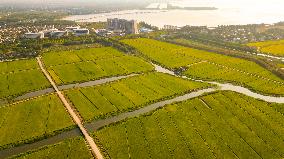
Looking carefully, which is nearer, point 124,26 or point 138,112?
point 138,112

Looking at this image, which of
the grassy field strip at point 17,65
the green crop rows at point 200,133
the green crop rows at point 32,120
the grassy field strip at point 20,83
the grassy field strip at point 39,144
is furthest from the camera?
the grassy field strip at point 17,65

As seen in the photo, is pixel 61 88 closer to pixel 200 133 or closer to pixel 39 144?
pixel 39 144

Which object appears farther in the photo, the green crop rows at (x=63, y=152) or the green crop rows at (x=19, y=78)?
the green crop rows at (x=19, y=78)

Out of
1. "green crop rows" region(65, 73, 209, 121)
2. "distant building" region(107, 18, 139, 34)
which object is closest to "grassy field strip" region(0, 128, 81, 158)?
"green crop rows" region(65, 73, 209, 121)

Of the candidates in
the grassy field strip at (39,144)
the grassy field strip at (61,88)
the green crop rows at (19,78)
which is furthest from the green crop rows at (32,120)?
the green crop rows at (19,78)

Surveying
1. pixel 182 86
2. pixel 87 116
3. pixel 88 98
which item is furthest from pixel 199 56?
pixel 87 116

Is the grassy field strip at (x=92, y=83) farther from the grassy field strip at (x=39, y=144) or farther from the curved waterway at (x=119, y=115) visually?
the grassy field strip at (x=39, y=144)

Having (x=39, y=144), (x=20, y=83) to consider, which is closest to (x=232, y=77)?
(x=39, y=144)

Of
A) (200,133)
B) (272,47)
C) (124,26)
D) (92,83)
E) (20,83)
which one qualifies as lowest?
(200,133)
